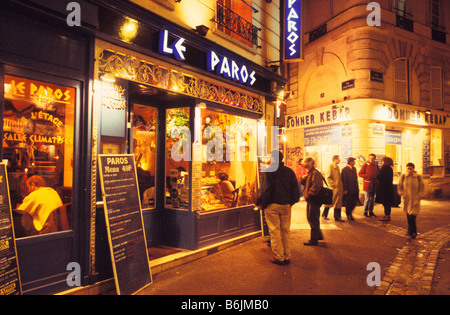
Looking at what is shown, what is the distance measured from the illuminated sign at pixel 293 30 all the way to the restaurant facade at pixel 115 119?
155 cm

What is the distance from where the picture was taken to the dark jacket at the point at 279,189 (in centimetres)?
556

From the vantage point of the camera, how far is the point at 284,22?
8.72 metres

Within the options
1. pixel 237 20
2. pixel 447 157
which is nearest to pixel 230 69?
pixel 237 20

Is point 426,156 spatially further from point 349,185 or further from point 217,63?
point 217,63

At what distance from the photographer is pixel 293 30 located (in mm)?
8625

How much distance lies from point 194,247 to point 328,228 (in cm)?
429

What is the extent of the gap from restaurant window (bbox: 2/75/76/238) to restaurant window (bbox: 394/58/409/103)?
587 inches

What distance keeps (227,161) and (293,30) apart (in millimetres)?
4290

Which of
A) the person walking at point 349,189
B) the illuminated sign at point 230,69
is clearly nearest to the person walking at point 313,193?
the illuminated sign at point 230,69

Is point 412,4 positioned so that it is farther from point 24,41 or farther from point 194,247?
point 24,41

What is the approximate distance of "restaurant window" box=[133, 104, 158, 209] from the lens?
6.28 m

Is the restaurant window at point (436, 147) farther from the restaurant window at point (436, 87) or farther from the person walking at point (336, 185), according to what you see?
the person walking at point (336, 185)

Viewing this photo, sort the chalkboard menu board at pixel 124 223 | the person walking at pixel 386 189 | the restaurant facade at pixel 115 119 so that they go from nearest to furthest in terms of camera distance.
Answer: the restaurant facade at pixel 115 119 → the chalkboard menu board at pixel 124 223 → the person walking at pixel 386 189
